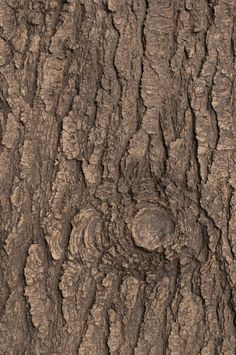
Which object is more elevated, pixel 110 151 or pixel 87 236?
pixel 110 151

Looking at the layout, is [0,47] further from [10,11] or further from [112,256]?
[112,256]

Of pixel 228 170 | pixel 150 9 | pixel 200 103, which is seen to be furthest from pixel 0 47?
pixel 228 170

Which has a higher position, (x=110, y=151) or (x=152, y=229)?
(x=110, y=151)
